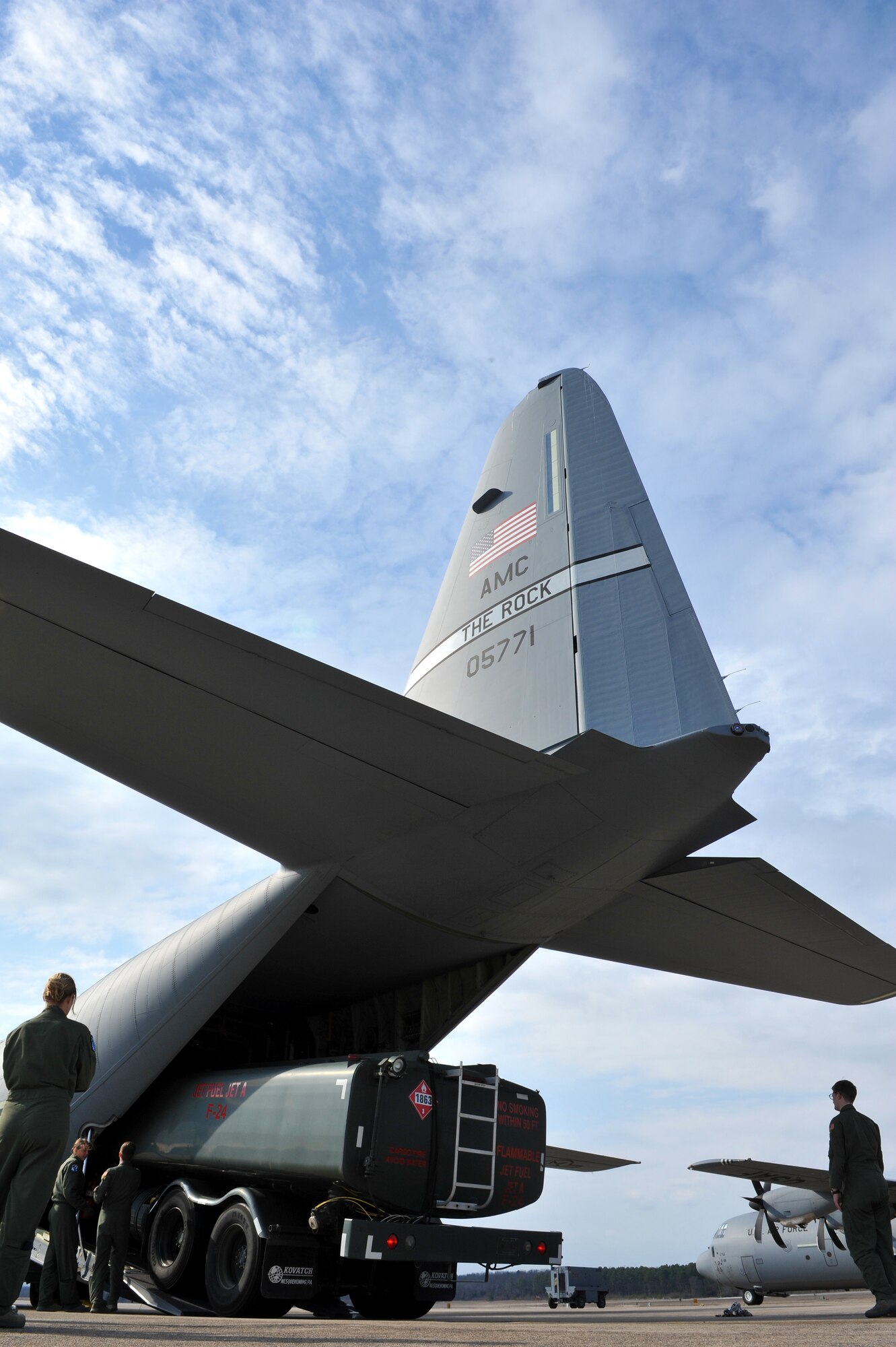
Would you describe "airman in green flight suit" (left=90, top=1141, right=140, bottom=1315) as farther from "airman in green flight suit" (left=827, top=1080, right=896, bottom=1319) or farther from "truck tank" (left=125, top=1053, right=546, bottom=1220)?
"airman in green flight suit" (left=827, top=1080, right=896, bottom=1319)

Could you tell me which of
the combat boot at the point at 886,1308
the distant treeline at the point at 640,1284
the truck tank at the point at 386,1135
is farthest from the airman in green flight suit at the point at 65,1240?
the distant treeline at the point at 640,1284

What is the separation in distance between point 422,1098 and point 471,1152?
64 cm

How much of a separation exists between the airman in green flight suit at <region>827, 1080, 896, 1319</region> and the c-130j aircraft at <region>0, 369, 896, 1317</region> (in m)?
2.42

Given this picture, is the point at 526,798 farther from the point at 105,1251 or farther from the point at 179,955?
the point at 105,1251

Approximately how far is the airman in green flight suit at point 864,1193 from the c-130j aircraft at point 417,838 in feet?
7.95

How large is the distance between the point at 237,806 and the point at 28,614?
101 inches

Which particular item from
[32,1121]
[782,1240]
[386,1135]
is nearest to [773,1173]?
[782,1240]

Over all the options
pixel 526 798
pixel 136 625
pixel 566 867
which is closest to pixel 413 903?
pixel 566 867

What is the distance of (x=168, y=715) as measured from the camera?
23.5ft

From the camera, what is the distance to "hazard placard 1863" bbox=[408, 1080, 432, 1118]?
7348 millimetres

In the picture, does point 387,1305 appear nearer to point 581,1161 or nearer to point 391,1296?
point 391,1296

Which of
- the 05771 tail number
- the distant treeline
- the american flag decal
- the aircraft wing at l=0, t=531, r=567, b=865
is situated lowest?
the distant treeline

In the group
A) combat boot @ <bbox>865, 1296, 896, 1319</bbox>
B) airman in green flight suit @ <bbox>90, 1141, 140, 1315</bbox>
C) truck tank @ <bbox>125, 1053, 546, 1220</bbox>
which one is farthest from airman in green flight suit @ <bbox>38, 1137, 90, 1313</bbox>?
combat boot @ <bbox>865, 1296, 896, 1319</bbox>

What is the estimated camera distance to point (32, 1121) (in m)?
4.07
